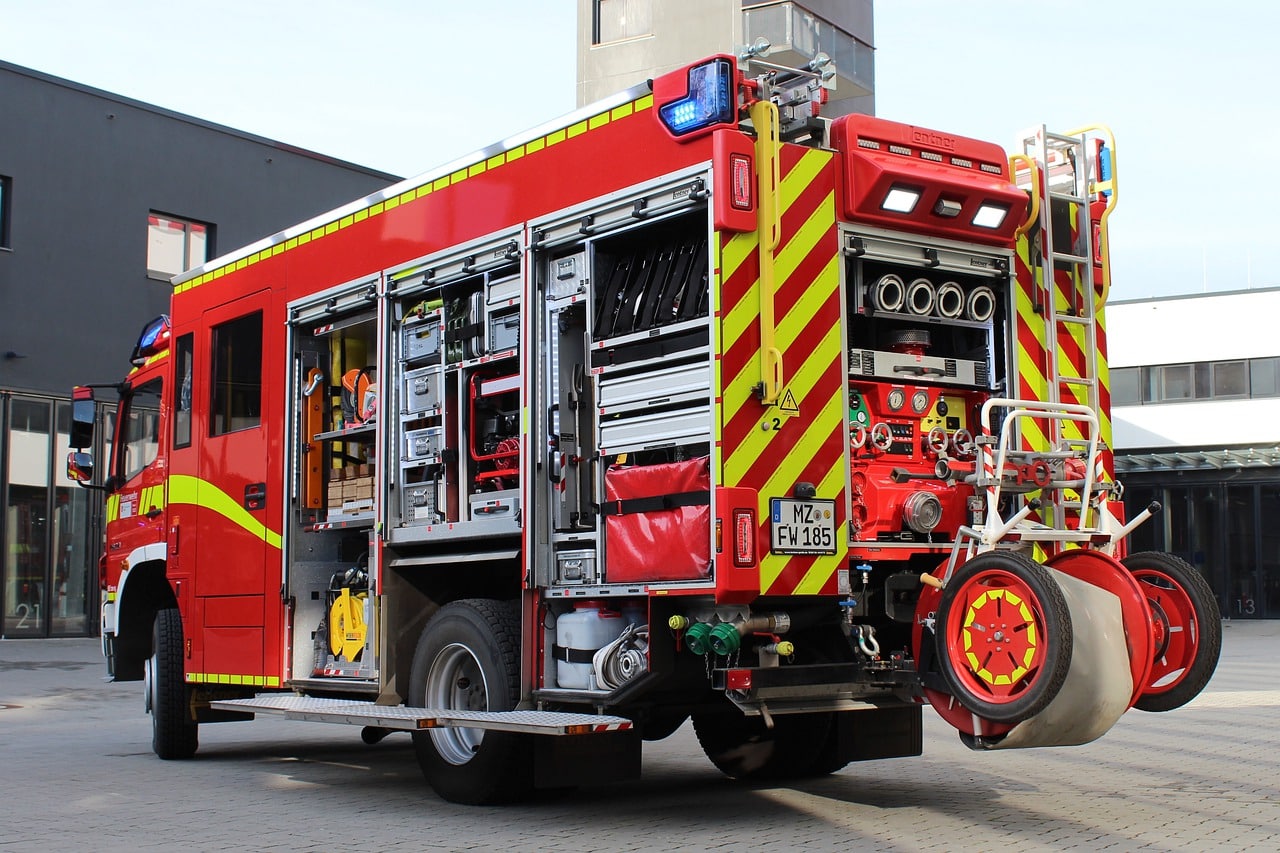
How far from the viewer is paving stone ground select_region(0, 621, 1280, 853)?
696 cm

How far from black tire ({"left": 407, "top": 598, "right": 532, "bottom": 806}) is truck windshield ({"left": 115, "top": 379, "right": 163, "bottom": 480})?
13.6ft

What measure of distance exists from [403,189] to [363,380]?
1278 mm

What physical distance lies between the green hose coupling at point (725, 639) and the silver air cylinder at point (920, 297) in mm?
1937

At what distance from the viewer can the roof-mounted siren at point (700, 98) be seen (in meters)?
6.73

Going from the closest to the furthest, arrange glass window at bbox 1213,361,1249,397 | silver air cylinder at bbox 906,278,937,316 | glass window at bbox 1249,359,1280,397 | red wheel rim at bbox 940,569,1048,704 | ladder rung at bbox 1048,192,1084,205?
red wheel rim at bbox 940,569,1048,704, silver air cylinder at bbox 906,278,937,316, ladder rung at bbox 1048,192,1084,205, glass window at bbox 1249,359,1280,397, glass window at bbox 1213,361,1249,397

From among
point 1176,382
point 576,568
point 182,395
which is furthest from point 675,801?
point 1176,382

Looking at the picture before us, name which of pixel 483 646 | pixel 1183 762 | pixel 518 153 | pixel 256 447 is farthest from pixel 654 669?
pixel 1183 762

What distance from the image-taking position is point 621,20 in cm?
3762

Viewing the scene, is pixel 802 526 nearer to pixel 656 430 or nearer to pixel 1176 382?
pixel 656 430

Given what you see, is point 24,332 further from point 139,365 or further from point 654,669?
point 654,669

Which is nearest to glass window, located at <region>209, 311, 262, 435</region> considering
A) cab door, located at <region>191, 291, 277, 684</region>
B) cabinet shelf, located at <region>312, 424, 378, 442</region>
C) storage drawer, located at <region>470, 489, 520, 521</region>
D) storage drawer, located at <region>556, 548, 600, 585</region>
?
cab door, located at <region>191, 291, 277, 684</region>

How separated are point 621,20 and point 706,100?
32.1 meters

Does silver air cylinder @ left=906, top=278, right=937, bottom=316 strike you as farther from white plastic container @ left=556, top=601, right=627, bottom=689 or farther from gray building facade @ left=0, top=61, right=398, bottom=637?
gray building facade @ left=0, top=61, right=398, bottom=637

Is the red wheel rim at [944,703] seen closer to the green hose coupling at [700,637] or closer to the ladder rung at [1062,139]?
the green hose coupling at [700,637]
